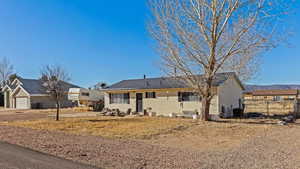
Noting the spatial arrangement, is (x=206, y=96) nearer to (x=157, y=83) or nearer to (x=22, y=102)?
(x=157, y=83)

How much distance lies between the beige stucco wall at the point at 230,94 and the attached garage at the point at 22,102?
26693 mm

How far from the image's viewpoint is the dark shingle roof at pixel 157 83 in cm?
1936

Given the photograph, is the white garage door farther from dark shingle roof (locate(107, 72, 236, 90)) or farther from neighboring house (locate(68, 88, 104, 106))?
dark shingle roof (locate(107, 72, 236, 90))

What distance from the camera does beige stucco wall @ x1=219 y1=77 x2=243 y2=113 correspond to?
19.5 meters

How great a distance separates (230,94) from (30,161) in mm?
18641

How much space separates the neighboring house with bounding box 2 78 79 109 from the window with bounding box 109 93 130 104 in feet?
36.3

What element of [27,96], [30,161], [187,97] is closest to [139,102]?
[187,97]

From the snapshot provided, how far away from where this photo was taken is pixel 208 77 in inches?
611

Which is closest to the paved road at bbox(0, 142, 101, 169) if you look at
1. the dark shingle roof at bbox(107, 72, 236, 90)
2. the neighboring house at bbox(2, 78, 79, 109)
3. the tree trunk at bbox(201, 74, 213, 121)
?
the tree trunk at bbox(201, 74, 213, 121)

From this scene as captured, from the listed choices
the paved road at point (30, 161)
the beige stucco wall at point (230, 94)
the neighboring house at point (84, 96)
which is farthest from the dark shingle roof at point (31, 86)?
the paved road at point (30, 161)

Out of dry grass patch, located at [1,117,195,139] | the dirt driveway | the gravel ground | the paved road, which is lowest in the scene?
the dirt driveway

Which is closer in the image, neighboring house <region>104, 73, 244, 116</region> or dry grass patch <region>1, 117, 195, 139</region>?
dry grass patch <region>1, 117, 195, 139</region>

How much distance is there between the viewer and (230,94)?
21156mm

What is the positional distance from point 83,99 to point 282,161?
26171 mm
